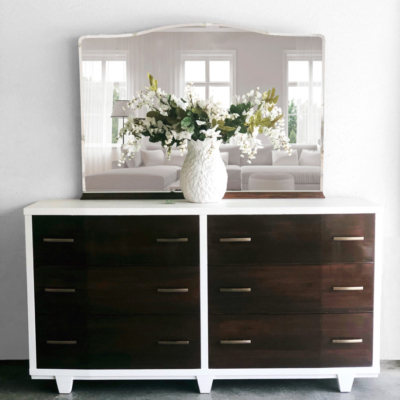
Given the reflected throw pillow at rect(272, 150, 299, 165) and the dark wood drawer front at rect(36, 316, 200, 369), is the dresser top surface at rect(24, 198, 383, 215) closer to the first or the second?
the reflected throw pillow at rect(272, 150, 299, 165)

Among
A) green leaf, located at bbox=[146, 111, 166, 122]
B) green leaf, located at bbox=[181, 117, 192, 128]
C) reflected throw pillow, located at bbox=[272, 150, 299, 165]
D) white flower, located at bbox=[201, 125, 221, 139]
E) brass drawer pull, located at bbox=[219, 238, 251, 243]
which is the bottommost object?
brass drawer pull, located at bbox=[219, 238, 251, 243]

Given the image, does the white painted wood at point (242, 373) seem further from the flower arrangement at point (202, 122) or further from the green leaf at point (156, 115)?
the green leaf at point (156, 115)

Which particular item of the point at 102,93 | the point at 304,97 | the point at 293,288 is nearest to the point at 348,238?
the point at 293,288

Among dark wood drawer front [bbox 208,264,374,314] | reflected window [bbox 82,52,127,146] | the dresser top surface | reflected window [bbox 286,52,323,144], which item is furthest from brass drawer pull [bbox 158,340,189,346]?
reflected window [bbox 286,52,323,144]

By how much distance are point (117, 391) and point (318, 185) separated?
148 centimetres

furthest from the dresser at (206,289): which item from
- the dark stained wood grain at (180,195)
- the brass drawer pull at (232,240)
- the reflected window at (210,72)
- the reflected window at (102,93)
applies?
the reflected window at (210,72)

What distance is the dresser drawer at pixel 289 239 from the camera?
216cm

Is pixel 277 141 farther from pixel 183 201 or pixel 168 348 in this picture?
pixel 168 348

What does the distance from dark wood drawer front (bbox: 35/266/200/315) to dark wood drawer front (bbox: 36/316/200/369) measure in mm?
50

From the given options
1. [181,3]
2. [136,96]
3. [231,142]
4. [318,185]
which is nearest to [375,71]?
[318,185]

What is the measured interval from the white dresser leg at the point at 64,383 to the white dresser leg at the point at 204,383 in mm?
620

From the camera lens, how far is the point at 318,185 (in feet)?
8.27

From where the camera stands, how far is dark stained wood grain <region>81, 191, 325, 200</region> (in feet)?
8.23

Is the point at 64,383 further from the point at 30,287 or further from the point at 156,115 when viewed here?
the point at 156,115
